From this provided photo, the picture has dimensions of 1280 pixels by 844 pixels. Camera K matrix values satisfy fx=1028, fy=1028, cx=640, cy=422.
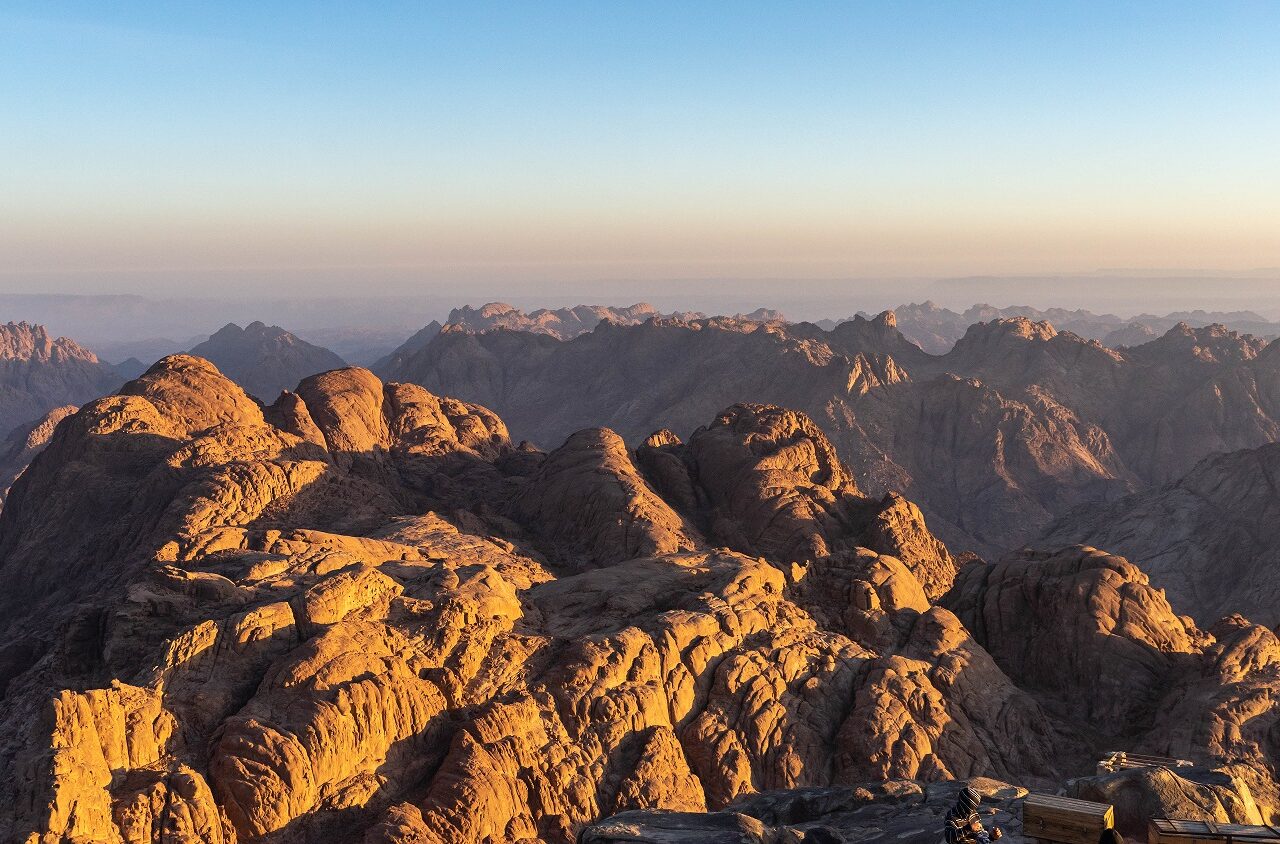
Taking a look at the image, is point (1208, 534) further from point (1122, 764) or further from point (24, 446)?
point (24, 446)

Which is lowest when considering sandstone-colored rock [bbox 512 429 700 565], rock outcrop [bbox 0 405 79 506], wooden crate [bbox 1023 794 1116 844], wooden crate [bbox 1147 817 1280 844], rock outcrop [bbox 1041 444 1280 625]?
rock outcrop [bbox 0 405 79 506]

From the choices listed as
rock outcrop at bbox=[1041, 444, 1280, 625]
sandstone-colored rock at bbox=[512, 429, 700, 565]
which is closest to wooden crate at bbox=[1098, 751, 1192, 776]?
sandstone-colored rock at bbox=[512, 429, 700, 565]

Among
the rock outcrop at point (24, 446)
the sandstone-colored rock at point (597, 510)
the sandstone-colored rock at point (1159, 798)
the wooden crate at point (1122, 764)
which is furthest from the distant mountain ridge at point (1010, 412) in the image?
the sandstone-colored rock at point (1159, 798)

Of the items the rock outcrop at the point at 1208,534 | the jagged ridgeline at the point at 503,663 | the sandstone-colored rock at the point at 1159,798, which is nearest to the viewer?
the sandstone-colored rock at the point at 1159,798

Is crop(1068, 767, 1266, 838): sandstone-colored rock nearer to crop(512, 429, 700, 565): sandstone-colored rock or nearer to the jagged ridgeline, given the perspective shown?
the jagged ridgeline

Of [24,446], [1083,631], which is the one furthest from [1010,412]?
[24,446]

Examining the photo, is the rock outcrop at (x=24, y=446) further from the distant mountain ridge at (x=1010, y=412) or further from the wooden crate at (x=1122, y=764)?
the wooden crate at (x=1122, y=764)
